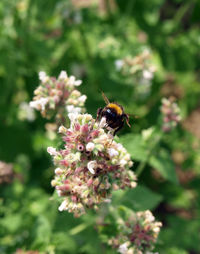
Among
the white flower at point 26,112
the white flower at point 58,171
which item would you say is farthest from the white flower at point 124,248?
the white flower at point 26,112

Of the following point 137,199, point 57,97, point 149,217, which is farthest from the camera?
point 137,199

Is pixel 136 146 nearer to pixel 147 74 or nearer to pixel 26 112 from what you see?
pixel 147 74

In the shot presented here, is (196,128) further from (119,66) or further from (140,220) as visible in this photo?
(140,220)

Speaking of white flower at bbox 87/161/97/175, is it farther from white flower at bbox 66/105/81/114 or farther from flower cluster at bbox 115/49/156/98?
flower cluster at bbox 115/49/156/98

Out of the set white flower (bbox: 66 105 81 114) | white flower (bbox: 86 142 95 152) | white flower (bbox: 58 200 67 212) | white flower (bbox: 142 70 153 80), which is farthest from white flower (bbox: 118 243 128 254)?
white flower (bbox: 142 70 153 80)

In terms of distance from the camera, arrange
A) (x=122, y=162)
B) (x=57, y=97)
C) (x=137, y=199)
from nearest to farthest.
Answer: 1. (x=122, y=162)
2. (x=57, y=97)
3. (x=137, y=199)

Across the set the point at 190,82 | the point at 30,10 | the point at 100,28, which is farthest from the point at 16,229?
the point at 190,82

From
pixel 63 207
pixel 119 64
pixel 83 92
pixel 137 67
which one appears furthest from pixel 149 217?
pixel 83 92
